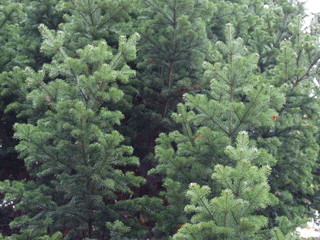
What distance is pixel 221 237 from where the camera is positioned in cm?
332

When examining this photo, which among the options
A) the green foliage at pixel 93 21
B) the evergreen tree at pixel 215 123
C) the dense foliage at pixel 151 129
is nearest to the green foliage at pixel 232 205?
the dense foliage at pixel 151 129

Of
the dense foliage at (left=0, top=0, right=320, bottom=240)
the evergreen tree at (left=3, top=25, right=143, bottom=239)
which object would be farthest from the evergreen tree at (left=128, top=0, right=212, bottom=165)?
the evergreen tree at (left=3, top=25, right=143, bottom=239)

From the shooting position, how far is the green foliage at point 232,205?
323 cm

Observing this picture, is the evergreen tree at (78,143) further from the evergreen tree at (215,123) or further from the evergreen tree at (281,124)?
the evergreen tree at (281,124)

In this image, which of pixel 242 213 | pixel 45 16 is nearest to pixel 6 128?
pixel 45 16

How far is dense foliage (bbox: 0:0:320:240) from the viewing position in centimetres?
382

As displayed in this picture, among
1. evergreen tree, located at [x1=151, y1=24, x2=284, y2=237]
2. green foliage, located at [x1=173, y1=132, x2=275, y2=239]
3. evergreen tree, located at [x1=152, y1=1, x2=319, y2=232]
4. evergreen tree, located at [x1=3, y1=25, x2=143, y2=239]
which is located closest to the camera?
green foliage, located at [x1=173, y1=132, x2=275, y2=239]

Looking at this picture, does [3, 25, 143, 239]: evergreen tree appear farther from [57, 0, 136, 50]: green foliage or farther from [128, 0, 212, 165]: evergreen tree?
[128, 0, 212, 165]: evergreen tree

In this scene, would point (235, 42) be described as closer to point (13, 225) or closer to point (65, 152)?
point (65, 152)

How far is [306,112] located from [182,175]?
1.75 metres

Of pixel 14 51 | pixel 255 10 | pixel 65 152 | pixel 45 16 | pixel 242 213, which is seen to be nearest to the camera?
pixel 242 213

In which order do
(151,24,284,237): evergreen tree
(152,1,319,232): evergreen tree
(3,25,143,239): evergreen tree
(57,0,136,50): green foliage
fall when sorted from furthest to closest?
(57,0,136,50): green foliage < (152,1,319,232): evergreen tree < (151,24,284,237): evergreen tree < (3,25,143,239): evergreen tree

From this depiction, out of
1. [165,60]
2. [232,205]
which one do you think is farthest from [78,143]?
[165,60]

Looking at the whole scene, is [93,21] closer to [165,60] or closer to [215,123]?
[165,60]
